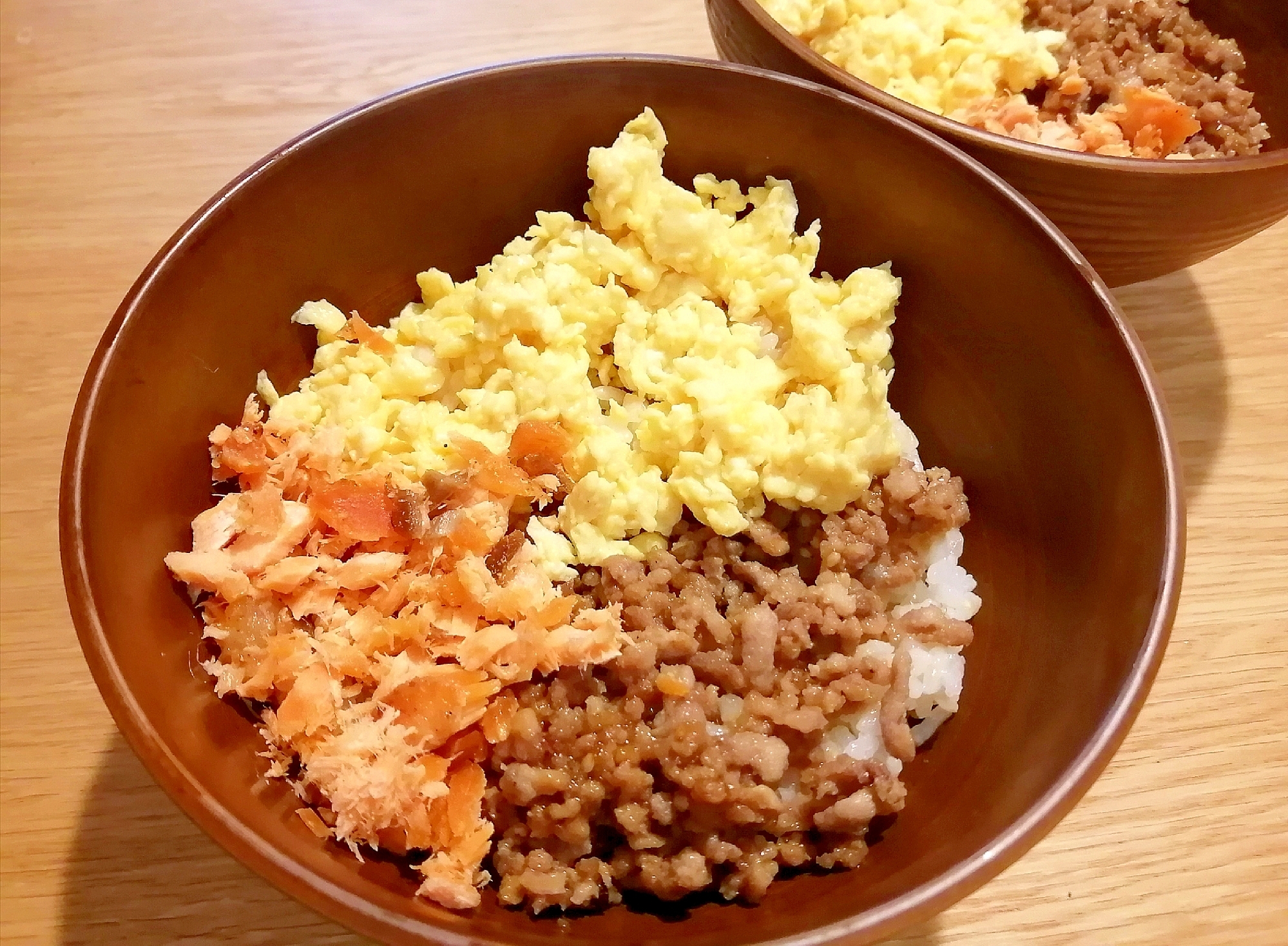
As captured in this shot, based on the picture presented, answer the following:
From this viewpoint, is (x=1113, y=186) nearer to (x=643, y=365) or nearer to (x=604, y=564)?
(x=643, y=365)

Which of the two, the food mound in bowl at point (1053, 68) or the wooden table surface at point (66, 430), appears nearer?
the wooden table surface at point (66, 430)

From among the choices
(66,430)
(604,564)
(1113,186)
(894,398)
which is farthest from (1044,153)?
(66,430)

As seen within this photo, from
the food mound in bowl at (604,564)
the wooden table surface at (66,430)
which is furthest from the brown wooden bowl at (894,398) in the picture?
the wooden table surface at (66,430)

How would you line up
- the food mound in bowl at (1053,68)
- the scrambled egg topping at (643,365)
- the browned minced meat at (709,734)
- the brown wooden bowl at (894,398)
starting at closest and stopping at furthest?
the brown wooden bowl at (894,398) → the browned minced meat at (709,734) → the scrambled egg topping at (643,365) → the food mound in bowl at (1053,68)

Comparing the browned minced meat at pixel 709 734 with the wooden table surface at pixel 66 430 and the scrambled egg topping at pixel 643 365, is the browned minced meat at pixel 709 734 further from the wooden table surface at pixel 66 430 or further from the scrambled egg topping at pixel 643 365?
the wooden table surface at pixel 66 430

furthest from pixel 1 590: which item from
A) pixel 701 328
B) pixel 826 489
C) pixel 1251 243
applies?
pixel 1251 243

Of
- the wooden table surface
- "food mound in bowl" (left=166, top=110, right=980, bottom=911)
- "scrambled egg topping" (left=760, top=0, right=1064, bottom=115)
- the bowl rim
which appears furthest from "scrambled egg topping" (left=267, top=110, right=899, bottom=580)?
the wooden table surface

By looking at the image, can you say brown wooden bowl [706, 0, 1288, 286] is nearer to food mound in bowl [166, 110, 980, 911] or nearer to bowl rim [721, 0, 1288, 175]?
bowl rim [721, 0, 1288, 175]

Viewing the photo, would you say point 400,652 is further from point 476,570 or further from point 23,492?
point 23,492
